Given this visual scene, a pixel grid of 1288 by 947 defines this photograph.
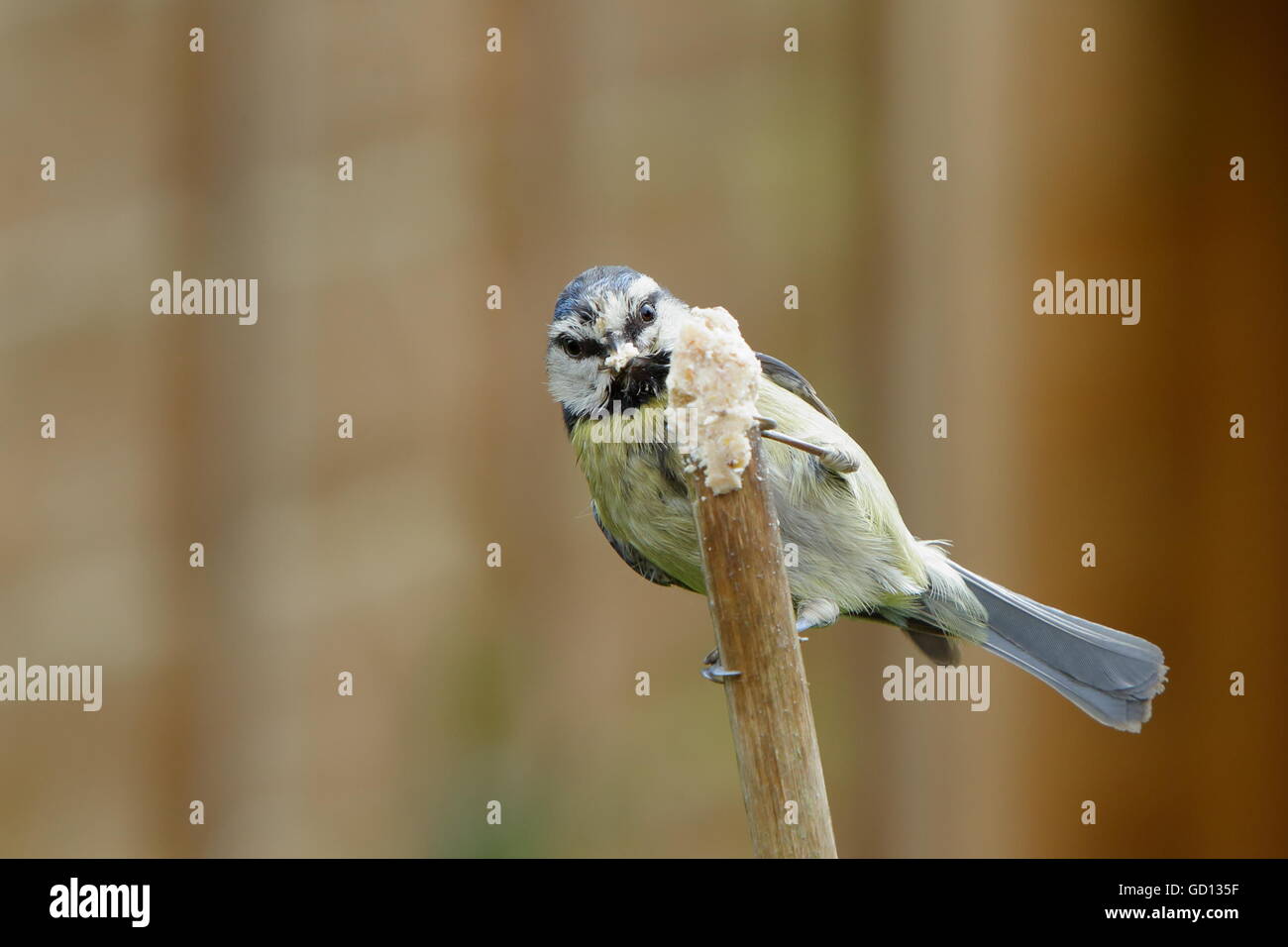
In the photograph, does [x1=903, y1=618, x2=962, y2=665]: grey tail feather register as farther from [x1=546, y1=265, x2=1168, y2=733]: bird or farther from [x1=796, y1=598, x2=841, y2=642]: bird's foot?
[x1=796, y1=598, x2=841, y2=642]: bird's foot

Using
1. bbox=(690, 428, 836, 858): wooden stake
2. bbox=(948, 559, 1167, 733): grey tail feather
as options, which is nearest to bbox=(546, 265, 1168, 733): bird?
bbox=(948, 559, 1167, 733): grey tail feather

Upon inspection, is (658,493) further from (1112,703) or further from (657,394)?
(1112,703)

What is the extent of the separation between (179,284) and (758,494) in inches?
76.0

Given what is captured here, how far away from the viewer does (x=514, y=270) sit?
2.49 m

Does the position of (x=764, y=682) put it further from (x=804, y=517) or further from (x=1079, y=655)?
(x=1079, y=655)

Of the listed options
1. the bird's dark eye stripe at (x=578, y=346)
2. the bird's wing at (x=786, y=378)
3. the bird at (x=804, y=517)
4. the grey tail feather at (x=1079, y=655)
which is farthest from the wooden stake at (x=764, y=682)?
Result: the grey tail feather at (x=1079, y=655)

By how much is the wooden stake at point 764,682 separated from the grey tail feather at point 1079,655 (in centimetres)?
93

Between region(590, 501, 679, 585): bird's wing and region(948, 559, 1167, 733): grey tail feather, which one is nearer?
region(948, 559, 1167, 733): grey tail feather

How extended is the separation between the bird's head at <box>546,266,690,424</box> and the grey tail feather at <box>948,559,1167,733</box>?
2.28ft

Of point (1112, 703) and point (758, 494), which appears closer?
point (758, 494)

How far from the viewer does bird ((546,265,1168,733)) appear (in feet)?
4.89

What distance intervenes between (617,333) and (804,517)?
376 mm

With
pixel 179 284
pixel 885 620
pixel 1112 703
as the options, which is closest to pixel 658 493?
pixel 885 620

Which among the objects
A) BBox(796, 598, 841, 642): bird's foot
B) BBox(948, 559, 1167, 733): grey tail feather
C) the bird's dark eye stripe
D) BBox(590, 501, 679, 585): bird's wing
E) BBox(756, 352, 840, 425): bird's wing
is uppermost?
the bird's dark eye stripe
